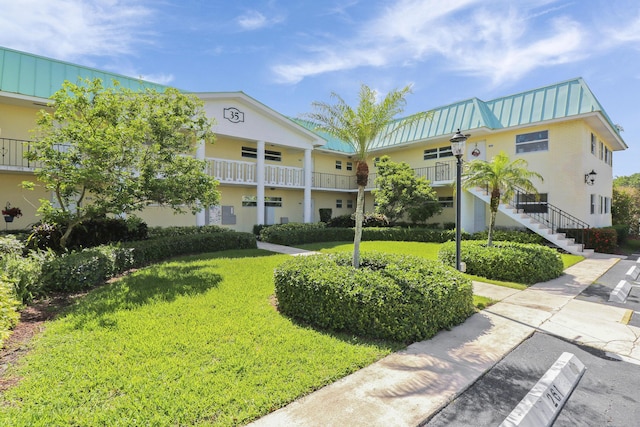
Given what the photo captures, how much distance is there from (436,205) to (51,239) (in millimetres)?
17599

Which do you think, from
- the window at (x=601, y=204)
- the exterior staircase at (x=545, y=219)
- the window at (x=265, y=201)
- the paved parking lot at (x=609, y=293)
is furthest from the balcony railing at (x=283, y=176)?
the window at (x=601, y=204)

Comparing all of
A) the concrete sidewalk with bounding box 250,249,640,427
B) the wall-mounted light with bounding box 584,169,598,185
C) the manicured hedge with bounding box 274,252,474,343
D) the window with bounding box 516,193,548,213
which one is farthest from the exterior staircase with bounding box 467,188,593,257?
the manicured hedge with bounding box 274,252,474,343

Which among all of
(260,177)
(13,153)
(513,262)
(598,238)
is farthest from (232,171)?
(598,238)

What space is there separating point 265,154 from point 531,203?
622 inches

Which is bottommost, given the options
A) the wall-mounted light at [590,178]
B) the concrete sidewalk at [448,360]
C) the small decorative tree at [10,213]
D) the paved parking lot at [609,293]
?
the concrete sidewalk at [448,360]

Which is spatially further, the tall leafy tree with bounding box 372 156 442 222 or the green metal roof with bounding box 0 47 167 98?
the tall leafy tree with bounding box 372 156 442 222

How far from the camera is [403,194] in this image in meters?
16.9

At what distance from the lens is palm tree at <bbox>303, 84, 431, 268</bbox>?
23.7 feet

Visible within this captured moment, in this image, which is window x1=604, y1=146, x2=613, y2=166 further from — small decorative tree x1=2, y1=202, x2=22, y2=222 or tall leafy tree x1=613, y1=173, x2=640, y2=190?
small decorative tree x1=2, y1=202, x2=22, y2=222

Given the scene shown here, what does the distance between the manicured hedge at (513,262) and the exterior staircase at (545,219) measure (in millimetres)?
5422

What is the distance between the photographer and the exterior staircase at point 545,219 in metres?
13.8

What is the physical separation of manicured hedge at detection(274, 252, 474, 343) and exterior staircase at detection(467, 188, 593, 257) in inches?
438

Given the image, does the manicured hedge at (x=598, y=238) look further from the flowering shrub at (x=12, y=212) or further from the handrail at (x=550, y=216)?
the flowering shrub at (x=12, y=212)

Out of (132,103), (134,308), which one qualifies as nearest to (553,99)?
(132,103)
